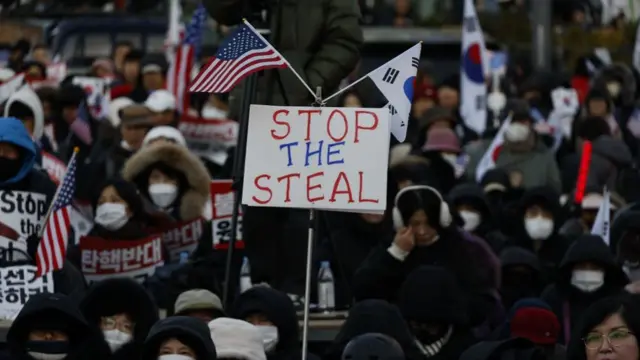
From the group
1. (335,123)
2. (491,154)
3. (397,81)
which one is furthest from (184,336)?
Answer: (491,154)

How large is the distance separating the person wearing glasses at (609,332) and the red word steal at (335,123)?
4.85ft

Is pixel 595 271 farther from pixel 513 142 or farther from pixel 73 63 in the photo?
pixel 73 63

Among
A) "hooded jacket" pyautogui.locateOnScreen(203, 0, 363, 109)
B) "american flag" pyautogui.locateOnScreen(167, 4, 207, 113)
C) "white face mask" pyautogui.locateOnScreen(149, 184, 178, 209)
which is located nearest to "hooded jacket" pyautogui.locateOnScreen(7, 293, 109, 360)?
"hooded jacket" pyautogui.locateOnScreen(203, 0, 363, 109)

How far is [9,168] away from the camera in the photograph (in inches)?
608

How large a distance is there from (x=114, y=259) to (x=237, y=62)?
2800 millimetres

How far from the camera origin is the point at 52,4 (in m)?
33.2

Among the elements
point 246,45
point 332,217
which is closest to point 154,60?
point 332,217

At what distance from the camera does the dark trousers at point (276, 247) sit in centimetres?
1628

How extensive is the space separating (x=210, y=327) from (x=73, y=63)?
1467cm

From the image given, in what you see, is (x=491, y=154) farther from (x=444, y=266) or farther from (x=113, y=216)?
(x=444, y=266)

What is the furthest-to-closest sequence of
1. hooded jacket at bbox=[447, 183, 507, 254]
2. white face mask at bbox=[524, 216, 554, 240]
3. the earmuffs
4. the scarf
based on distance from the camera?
hooded jacket at bbox=[447, 183, 507, 254], white face mask at bbox=[524, 216, 554, 240], the earmuffs, the scarf

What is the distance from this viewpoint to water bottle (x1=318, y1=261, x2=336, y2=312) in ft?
53.4

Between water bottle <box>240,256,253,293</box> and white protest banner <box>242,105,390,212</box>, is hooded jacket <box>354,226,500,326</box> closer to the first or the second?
water bottle <box>240,256,253,293</box>

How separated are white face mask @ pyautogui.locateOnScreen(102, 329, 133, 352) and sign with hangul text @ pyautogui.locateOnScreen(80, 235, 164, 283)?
6.48 ft
